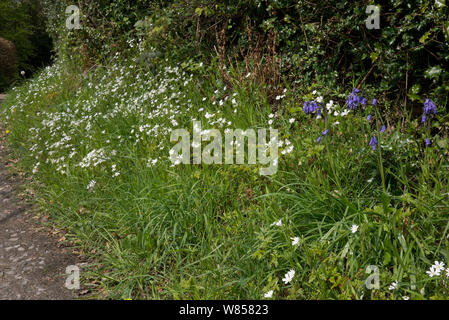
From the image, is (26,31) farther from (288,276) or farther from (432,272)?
(432,272)

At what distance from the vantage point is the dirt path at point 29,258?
2.76 meters

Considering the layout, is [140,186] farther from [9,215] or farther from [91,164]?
[9,215]

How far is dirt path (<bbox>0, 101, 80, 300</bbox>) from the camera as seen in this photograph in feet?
9.05

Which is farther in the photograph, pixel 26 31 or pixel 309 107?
pixel 26 31

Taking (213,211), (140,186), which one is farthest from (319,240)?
(140,186)

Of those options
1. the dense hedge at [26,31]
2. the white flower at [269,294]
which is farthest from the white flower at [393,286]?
the dense hedge at [26,31]

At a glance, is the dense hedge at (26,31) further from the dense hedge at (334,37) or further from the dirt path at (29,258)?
the dirt path at (29,258)

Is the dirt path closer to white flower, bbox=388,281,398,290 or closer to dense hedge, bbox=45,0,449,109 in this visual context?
white flower, bbox=388,281,398,290

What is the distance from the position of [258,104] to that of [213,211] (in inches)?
52.9

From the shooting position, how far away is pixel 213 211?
2.98 m

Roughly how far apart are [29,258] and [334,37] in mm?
3227

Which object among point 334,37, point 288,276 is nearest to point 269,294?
point 288,276

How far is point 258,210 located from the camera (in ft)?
9.04
